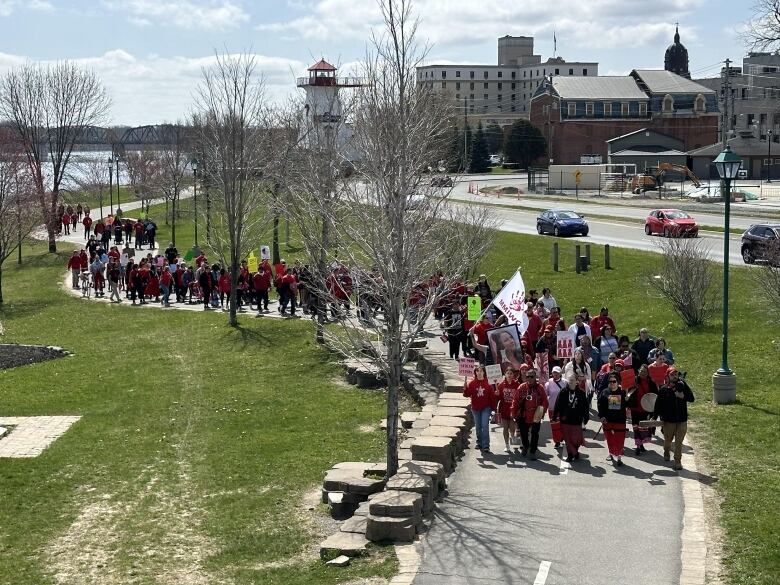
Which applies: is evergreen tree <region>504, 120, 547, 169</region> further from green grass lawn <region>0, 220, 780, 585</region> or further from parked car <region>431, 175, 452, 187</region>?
parked car <region>431, 175, 452, 187</region>

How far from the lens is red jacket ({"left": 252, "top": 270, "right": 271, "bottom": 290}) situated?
3444 centimetres

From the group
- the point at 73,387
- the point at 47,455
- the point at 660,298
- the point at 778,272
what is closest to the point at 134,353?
the point at 73,387

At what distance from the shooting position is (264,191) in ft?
131

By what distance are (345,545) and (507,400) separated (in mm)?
4924

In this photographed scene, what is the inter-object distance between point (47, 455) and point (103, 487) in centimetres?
229

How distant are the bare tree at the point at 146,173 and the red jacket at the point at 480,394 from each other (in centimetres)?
5037

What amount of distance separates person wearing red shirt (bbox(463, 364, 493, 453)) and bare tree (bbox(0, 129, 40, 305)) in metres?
26.4

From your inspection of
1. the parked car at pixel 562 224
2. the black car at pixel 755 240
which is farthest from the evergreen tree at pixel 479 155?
the black car at pixel 755 240

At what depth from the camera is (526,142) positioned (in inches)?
4373

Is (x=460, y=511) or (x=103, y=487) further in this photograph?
(x=103, y=487)

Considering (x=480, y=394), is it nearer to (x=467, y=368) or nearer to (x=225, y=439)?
(x=467, y=368)

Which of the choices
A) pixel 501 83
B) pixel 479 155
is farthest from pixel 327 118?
pixel 501 83

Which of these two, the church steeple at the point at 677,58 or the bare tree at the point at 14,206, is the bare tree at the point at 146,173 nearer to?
the bare tree at the point at 14,206

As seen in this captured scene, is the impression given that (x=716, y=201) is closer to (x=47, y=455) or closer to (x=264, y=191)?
(x=264, y=191)
